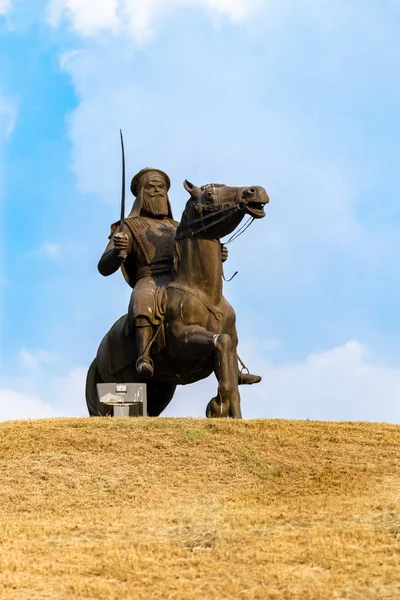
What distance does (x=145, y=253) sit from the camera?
17922 mm

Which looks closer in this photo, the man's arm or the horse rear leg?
the horse rear leg

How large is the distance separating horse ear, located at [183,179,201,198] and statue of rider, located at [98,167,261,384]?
109cm

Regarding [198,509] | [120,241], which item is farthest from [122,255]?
[198,509]

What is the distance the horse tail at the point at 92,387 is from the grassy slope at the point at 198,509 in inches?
97.5

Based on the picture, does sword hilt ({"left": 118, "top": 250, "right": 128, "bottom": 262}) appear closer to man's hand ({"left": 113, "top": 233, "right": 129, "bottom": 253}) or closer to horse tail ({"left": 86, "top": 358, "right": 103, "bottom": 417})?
man's hand ({"left": 113, "top": 233, "right": 129, "bottom": 253})

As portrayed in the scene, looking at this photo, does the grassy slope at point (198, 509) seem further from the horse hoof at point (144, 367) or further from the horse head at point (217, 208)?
the horse head at point (217, 208)

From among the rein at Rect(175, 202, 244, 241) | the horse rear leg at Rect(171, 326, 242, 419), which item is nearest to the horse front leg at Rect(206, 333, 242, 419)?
the horse rear leg at Rect(171, 326, 242, 419)

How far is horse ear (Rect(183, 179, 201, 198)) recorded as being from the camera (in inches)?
677

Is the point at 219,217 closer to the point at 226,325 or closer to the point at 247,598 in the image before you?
the point at 226,325

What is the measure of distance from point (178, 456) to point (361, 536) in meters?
4.06

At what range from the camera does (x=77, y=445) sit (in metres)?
14.6

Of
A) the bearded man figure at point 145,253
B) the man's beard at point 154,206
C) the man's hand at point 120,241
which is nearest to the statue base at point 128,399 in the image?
the bearded man figure at point 145,253

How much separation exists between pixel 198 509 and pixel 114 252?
22.6 feet

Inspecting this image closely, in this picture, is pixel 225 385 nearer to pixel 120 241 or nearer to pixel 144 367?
pixel 144 367
